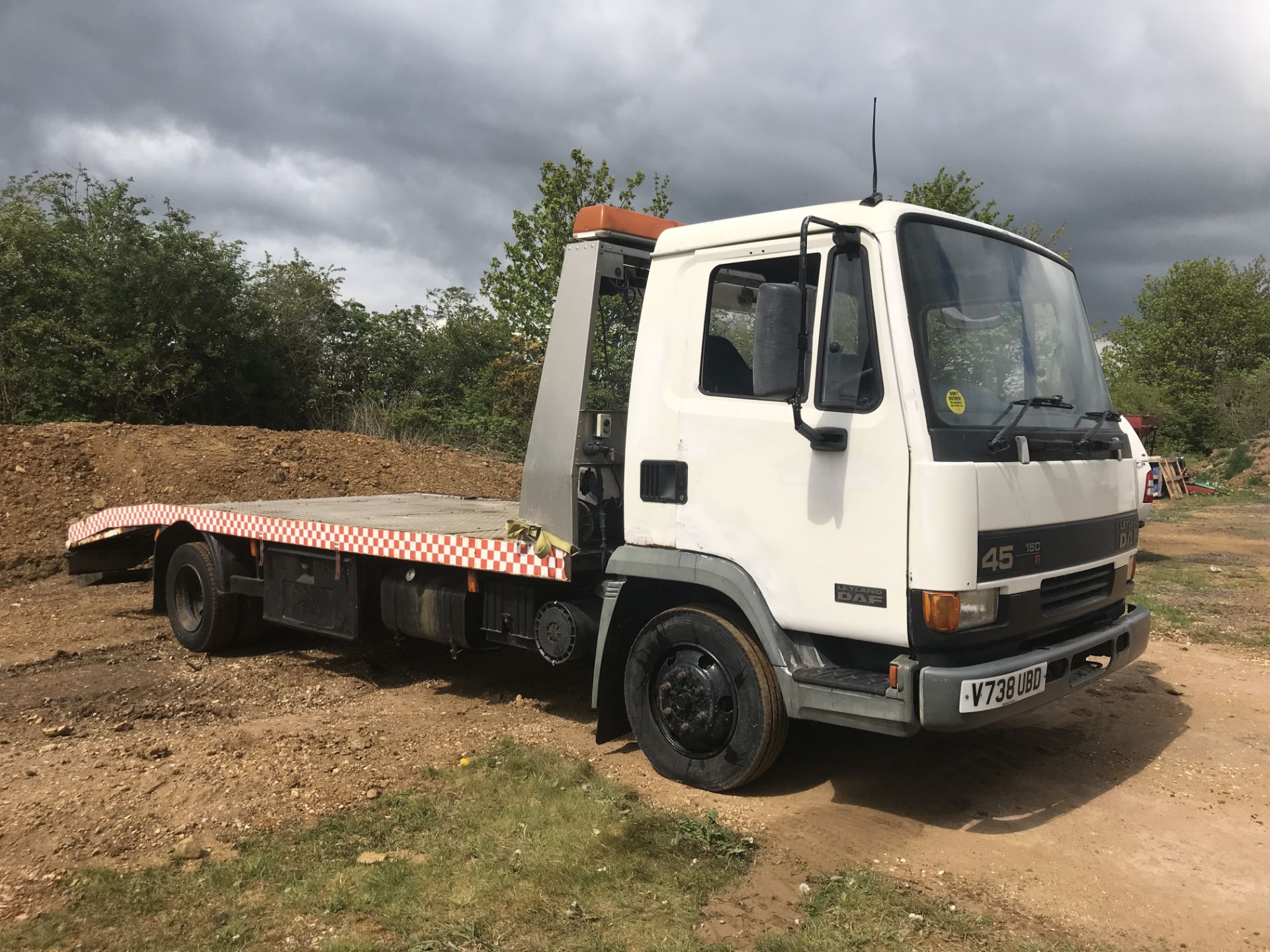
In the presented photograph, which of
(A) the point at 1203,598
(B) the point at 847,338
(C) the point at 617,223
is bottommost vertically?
(A) the point at 1203,598

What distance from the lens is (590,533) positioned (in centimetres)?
489

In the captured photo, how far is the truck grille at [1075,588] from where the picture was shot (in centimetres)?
398

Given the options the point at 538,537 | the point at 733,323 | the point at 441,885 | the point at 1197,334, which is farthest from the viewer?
the point at 1197,334

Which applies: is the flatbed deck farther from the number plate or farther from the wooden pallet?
the wooden pallet

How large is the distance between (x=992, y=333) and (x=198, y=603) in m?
6.22

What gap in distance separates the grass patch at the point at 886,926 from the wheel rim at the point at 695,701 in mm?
934

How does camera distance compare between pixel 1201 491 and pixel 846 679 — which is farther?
pixel 1201 491

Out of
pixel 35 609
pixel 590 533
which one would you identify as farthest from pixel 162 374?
pixel 590 533

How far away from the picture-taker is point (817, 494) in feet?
12.8

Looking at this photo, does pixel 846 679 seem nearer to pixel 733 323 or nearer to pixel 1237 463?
pixel 733 323

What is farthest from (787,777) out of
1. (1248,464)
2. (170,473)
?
(1248,464)

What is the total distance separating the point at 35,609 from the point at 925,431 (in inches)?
356

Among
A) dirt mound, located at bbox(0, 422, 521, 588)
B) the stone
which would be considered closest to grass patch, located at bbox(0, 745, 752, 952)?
the stone

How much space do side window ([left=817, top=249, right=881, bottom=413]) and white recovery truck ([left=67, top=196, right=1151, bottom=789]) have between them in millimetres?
10
